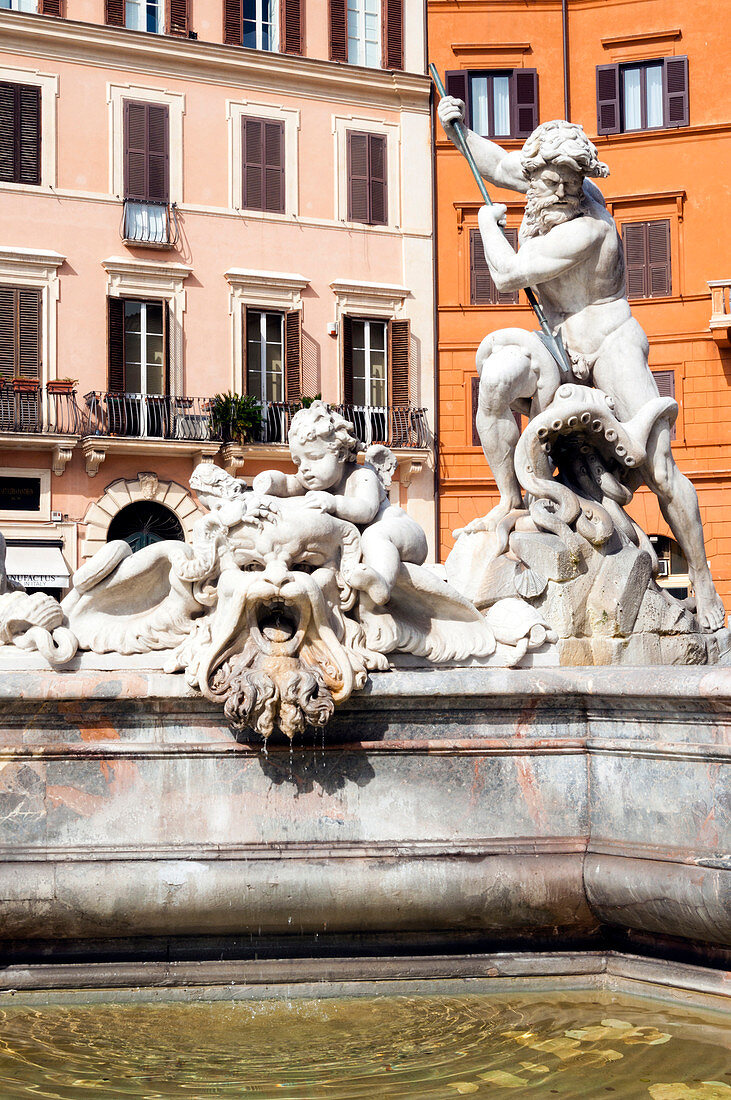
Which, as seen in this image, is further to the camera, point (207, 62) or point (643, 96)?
point (643, 96)

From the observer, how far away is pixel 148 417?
2467 cm

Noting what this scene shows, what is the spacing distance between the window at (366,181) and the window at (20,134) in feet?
19.5

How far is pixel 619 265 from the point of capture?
591cm

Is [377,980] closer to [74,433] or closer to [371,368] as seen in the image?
[74,433]

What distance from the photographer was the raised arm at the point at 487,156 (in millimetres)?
6082

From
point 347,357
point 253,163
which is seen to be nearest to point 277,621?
point 347,357

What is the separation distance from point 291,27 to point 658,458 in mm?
23420

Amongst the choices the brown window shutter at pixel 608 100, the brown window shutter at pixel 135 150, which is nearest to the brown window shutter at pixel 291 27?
the brown window shutter at pixel 135 150

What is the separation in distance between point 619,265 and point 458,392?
2110 cm

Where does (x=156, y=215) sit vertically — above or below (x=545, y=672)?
above

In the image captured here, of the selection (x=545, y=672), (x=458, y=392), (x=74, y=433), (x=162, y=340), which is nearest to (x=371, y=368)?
(x=458, y=392)

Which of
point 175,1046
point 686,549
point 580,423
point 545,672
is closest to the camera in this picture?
point 175,1046

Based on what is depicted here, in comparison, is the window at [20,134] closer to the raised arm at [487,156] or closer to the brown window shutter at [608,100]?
the brown window shutter at [608,100]

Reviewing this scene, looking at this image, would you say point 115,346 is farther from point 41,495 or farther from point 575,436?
point 575,436
